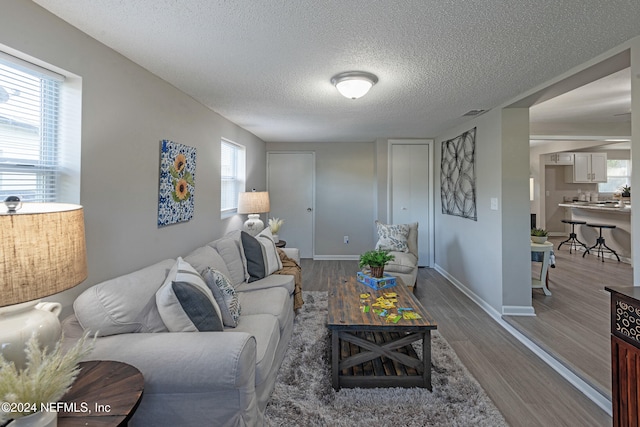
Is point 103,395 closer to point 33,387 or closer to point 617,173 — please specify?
point 33,387

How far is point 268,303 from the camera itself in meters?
2.35

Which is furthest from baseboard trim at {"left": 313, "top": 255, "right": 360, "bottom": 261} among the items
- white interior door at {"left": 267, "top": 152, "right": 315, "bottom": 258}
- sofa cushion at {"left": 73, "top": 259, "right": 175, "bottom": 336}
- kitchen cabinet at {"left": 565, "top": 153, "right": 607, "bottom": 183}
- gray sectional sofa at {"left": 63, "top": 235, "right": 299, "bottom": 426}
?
kitchen cabinet at {"left": 565, "top": 153, "right": 607, "bottom": 183}

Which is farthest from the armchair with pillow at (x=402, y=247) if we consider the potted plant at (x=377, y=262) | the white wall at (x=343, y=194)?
the white wall at (x=343, y=194)

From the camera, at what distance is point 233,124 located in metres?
4.08

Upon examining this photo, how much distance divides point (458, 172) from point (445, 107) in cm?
120

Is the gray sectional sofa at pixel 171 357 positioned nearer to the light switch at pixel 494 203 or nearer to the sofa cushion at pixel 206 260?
the sofa cushion at pixel 206 260

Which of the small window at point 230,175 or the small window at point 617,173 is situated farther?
the small window at point 617,173

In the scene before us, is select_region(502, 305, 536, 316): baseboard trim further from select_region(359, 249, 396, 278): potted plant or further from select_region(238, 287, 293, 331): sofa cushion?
select_region(238, 287, 293, 331): sofa cushion

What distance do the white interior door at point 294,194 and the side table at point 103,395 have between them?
4.65 meters

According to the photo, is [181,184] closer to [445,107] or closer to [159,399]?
[159,399]

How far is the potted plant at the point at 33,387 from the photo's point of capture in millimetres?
849

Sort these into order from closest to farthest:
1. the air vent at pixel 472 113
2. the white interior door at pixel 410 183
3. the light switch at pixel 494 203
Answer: the light switch at pixel 494 203, the air vent at pixel 472 113, the white interior door at pixel 410 183

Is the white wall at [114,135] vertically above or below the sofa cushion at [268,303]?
above

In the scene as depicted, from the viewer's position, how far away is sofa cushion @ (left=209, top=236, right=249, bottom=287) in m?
2.80
